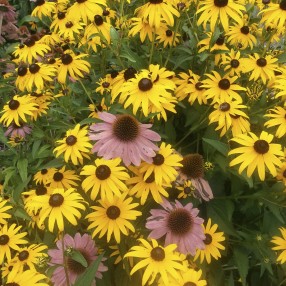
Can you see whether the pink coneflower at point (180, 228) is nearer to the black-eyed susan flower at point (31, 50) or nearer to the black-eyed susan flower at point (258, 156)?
the black-eyed susan flower at point (258, 156)

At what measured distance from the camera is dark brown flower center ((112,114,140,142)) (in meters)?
1.60

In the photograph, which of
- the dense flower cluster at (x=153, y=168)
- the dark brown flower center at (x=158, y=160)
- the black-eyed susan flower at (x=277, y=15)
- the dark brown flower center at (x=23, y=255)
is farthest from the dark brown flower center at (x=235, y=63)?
the dark brown flower center at (x=23, y=255)

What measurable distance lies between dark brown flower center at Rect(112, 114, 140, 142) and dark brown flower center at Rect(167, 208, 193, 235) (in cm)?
34

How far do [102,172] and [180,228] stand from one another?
37 cm

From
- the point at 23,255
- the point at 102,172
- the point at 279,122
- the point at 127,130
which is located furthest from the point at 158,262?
the point at 279,122

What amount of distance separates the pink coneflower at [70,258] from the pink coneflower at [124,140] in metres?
0.38

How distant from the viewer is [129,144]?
1580 millimetres

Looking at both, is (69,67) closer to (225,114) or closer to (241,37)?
(225,114)

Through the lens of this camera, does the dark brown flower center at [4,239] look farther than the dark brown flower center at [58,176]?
No

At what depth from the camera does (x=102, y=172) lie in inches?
61.4

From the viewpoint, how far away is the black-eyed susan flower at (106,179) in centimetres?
154

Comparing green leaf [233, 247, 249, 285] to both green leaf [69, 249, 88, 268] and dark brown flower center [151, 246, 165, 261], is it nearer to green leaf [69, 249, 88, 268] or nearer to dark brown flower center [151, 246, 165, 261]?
dark brown flower center [151, 246, 165, 261]

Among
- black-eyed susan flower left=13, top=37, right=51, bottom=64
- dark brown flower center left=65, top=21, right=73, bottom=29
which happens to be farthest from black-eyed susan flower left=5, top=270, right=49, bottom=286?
dark brown flower center left=65, top=21, right=73, bottom=29

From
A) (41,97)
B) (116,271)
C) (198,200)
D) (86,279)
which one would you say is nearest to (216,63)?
(198,200)
